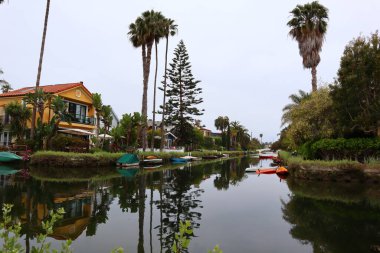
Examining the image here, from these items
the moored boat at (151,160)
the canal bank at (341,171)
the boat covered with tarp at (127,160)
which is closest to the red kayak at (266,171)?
the canal bank at (341,171)

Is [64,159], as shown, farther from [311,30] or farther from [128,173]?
[311,30]

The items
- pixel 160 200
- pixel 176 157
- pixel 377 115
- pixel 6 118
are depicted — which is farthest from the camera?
pixel 176 157

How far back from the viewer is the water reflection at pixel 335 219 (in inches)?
263

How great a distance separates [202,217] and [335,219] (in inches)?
163

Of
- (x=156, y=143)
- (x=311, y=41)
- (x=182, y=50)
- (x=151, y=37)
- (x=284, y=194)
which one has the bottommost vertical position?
(x=284, y=194)

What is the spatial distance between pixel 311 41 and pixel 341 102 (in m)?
12.6

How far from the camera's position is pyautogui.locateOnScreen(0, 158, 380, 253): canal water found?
670 centimetres

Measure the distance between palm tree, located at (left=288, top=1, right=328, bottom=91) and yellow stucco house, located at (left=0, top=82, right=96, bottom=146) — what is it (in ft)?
82.4

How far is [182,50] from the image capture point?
51.0 metres

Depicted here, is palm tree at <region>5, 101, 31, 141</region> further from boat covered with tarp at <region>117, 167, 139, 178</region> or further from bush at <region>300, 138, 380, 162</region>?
bush at <region>300, 138, 380, 162</region>

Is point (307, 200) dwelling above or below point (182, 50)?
below

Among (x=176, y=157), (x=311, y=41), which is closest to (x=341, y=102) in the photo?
(x=311, y=41)

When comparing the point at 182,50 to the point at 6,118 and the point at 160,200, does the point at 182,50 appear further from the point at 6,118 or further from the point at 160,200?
the point at 160,200

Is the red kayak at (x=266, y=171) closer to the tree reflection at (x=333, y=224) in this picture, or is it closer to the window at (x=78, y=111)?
the tree reflection at (x=333, y=224)
